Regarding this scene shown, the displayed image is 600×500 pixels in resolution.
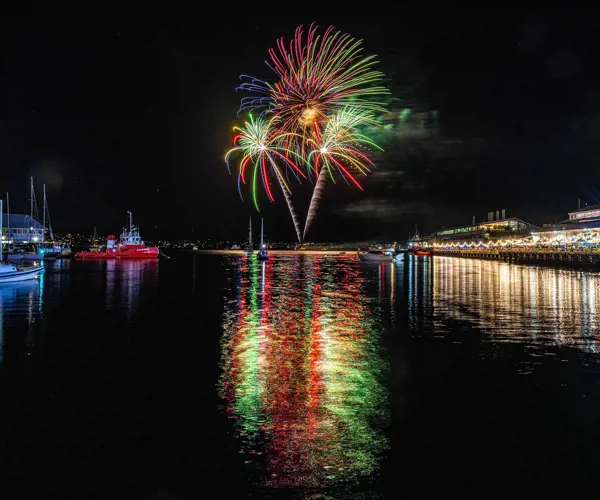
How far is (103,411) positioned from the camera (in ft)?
23.6

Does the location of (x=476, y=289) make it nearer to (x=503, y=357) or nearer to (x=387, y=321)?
(x=387, y=321)

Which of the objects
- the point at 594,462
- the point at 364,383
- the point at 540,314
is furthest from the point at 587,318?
the point at 594,462

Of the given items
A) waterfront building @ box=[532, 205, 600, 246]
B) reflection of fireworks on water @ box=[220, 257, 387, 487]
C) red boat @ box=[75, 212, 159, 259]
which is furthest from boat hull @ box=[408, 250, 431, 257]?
reflection of fireworks on water @ box=[220, 257, 387, 487]

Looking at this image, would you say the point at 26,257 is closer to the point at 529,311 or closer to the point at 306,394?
the point at 529,311

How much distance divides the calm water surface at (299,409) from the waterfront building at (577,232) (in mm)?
73892

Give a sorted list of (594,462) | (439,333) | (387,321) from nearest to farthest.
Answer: (594,462)
(439,333)
(387,321)

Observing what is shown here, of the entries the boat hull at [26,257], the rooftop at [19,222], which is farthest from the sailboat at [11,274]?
the rooftop at [19,222]

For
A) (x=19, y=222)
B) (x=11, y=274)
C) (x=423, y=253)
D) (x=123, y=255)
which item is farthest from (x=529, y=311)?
(x=423, y=253)

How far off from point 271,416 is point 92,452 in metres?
2.30

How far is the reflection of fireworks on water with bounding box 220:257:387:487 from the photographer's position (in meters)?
5.43

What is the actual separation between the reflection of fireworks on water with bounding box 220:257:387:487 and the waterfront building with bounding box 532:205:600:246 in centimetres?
7383

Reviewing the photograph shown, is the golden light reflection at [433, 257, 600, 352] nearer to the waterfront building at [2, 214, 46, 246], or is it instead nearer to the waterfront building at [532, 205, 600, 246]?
the waterfront building at [532, 205, 600, 246]

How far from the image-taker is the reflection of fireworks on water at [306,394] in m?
5.43

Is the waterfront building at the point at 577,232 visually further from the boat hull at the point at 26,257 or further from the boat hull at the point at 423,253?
the boat hull at the point at 26,257
